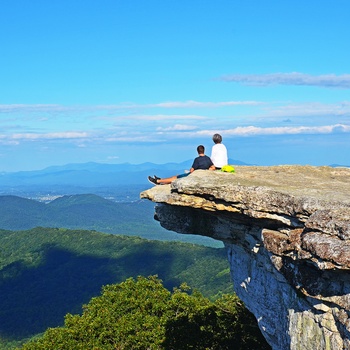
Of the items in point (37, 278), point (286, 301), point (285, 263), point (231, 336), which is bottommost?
point (37, 278)

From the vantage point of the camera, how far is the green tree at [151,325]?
86.3 feet

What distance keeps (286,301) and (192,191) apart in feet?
14.9

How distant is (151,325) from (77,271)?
15873 cm

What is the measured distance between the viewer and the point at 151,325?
27.9 meters

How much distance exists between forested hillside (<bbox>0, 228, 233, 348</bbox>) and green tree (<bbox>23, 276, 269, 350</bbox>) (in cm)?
8489

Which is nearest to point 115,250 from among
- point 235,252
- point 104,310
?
point 104,310

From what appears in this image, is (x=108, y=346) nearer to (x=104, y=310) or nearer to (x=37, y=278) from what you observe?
(x=104, y=310)

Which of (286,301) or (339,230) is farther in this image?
(286,301)

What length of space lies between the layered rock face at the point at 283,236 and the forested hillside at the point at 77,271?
328 feet

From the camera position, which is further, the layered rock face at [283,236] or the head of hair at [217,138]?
the head of hair at [217,138]

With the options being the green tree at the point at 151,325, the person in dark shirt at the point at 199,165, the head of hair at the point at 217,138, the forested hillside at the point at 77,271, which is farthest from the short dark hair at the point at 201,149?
the forested hillside at the point at 77,271

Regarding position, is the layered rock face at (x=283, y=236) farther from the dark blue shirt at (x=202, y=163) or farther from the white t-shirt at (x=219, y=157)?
the white t-shirt at (x=219, y=157)

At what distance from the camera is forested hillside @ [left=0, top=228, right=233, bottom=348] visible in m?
134

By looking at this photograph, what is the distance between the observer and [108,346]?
2589 cm
